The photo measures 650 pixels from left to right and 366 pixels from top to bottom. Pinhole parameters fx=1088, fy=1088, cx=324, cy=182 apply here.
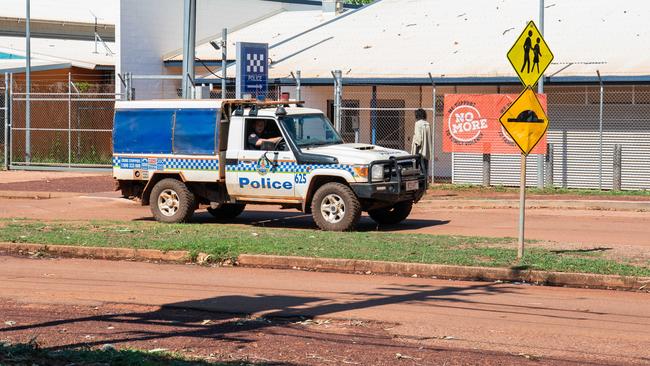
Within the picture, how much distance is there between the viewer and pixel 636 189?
2609cm

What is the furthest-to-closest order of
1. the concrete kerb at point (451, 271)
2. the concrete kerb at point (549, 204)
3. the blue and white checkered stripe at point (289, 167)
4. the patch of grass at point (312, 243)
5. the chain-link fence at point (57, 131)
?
1. the chain-link fence at point (57, 131)
2. the concrete kerb at point (549, 204)
3. the blue and white checkered stripe at point (289, 167)
4. the patch of grass at point (312, 243)
5. the concrete kerb at point (451, 271)

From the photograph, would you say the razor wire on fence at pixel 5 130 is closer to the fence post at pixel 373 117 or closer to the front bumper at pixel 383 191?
the fence post at pixel 373 117

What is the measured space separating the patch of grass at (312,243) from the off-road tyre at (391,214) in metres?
1.79

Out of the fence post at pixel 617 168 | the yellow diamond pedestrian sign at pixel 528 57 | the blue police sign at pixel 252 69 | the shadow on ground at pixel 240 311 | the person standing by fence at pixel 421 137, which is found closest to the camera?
the shadow on ground at pixel 240 311

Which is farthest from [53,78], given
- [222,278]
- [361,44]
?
[222,278]

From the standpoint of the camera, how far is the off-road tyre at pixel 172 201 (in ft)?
63.6

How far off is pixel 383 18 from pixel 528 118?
22.5 metres

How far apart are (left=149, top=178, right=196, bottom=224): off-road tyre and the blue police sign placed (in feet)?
30.0

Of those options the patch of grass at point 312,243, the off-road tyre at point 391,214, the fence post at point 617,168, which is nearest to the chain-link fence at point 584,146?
the fence post at point 617,168

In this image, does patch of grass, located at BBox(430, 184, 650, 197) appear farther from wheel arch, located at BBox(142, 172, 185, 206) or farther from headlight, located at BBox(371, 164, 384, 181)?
wheel arch, located at BBox(142, 172, 185, 206)

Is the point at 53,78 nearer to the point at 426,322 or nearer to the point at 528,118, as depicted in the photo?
the point at 528,118

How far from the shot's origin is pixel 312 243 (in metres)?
15.5

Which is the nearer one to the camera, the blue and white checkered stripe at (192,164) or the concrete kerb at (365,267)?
the concrete kerb at (365,267)

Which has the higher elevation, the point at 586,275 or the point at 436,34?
the point at 436,34
